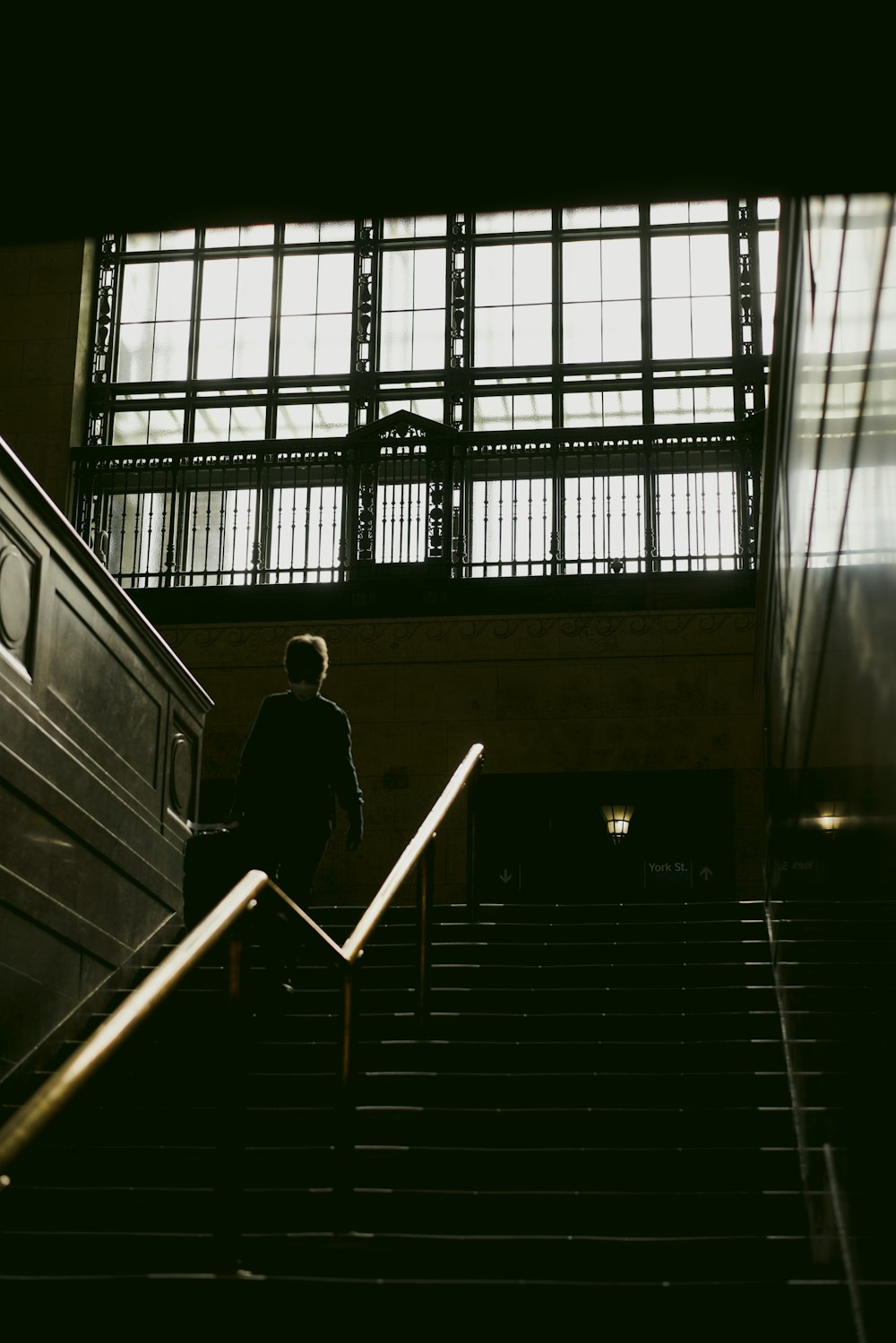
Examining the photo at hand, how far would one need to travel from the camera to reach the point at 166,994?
153 inches

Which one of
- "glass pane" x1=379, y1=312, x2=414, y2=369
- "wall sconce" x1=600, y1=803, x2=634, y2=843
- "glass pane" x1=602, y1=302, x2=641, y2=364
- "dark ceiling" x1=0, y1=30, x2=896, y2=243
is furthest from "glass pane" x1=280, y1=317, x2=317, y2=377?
"dark ceiling" x1=0, y1=30, x2=896, y2=243

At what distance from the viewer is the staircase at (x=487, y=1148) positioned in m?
4.26

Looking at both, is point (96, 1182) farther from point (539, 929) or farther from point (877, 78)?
point (877, 78)

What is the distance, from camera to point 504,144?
5.61 ft

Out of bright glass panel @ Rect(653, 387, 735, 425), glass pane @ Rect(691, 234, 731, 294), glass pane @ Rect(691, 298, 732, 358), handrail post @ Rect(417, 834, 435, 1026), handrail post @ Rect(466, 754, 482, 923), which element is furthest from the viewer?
glass pane @ Rect(691, 234, 731, 294)

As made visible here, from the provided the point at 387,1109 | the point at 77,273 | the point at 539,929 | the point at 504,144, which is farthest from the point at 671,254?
the point at 504,144

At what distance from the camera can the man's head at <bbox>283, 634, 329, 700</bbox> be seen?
693cm

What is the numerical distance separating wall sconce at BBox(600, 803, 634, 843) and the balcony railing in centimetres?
189

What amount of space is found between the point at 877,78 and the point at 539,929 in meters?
6.25

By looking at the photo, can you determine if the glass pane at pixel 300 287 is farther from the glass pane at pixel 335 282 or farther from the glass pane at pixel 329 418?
the glass pane at pixel 329 418

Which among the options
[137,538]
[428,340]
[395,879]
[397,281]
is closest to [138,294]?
[397,281]

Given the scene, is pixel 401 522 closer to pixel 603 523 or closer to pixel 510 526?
pixel 510 526

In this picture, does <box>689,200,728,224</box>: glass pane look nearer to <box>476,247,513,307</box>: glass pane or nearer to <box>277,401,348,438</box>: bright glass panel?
<box>476,247,513,307</box>: glass pane

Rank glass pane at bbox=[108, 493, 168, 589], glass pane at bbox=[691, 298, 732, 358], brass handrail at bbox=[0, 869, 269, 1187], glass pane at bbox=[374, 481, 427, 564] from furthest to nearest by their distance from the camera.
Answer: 1. glass pane at bbox=[691, 298, 732, 358]
2. glass pane at bbox=[108, 493, 168, 589]
3. glass pane at bbox=[374, 481, 427, 564]
4. brass handrail at bbox=[0, 869, 269, 1187]
